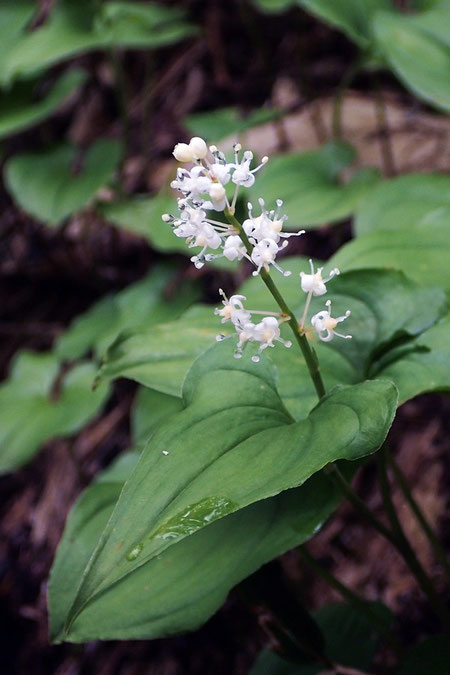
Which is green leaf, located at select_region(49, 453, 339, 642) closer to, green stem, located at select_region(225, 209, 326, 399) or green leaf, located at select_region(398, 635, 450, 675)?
green stem, located at select_region(225, 209, 326, 399)

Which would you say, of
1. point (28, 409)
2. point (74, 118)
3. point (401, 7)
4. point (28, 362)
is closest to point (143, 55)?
point (74, 118)

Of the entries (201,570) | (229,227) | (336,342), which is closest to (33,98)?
(336,342)

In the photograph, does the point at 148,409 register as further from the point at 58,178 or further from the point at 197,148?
Answer: the point at 58,178

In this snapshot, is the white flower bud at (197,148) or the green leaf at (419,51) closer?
the white flower bud at (197,148)

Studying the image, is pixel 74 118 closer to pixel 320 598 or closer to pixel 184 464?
pixel 320 598

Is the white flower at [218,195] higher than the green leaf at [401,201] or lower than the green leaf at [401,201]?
higher

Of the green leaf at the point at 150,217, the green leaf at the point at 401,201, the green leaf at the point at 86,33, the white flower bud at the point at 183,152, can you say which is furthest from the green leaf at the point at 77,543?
the green leaf at the point at 86,33

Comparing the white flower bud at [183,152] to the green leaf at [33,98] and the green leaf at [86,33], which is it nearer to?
the green leaf at [86,33]

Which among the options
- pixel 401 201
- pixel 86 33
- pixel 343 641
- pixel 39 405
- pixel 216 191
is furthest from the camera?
pixel 86 33
